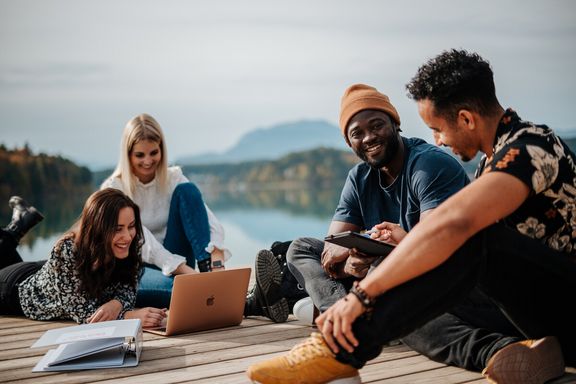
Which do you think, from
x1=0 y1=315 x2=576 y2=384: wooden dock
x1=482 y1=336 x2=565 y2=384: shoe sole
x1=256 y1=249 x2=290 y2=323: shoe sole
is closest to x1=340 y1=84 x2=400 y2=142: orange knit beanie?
x1=256 y1=249 x2=290 y2=323: shoe sole

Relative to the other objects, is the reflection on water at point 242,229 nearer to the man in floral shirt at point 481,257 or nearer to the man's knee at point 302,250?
the man's knee at point 302,250

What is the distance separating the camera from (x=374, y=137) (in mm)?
3031

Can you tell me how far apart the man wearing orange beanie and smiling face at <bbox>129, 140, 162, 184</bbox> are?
127 cm

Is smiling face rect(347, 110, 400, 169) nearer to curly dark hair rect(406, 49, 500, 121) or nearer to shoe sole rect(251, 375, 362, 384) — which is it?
curly dark hair rect(406, 49, 500, 121)

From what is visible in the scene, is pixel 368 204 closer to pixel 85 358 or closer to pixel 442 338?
pixel 442 338

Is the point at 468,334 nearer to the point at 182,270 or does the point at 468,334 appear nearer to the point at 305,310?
the point at 305,310

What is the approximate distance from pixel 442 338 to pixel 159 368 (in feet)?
3.45

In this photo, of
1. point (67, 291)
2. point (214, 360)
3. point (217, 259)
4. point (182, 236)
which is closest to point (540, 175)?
point (214, 360)

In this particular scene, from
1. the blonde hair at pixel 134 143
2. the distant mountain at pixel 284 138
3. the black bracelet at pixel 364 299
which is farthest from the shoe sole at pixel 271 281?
the distant mountain at pixel 284 138

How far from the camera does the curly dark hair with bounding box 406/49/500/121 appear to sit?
2.11 m

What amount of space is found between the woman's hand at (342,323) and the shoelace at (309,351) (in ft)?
0.21

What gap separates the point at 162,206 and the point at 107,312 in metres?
1.12

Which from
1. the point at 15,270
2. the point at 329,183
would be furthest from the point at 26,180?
the point at 329,183

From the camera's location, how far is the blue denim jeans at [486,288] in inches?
69.7
